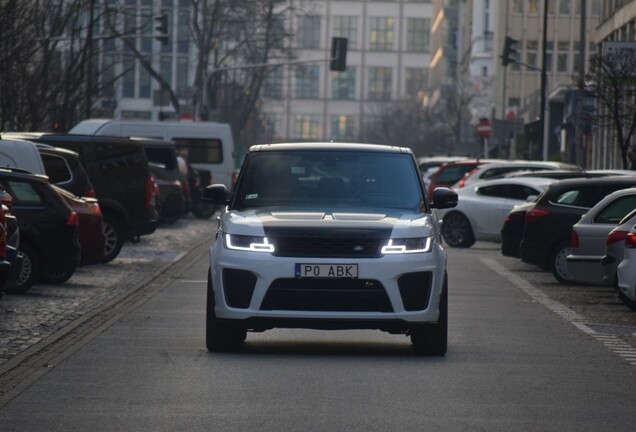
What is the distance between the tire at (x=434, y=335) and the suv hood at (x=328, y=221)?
20.8 inches

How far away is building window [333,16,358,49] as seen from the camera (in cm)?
18924

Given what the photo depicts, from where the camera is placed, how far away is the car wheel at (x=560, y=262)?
24562 mm

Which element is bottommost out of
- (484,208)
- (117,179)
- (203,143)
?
(484,208)

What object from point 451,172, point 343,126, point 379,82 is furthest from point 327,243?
point 343,126

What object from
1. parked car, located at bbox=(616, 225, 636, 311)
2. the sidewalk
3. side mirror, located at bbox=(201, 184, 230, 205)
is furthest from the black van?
side mirror, located at bbox=(201, 184, 230, 205)

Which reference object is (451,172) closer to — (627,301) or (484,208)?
(484,208)

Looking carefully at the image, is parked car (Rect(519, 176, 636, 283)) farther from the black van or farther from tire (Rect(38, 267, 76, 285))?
tire (Rect(38, 267, 76, 285))

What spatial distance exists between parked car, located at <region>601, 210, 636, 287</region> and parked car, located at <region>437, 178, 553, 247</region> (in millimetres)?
13207

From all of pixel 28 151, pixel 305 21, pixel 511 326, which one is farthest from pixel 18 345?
pixel 305 21

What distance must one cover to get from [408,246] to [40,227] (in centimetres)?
821

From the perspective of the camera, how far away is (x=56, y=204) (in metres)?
20.8

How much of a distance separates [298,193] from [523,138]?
251ft

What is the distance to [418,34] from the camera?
7397 inches

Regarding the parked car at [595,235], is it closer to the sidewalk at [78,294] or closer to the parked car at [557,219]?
the parked car at [557,219]
